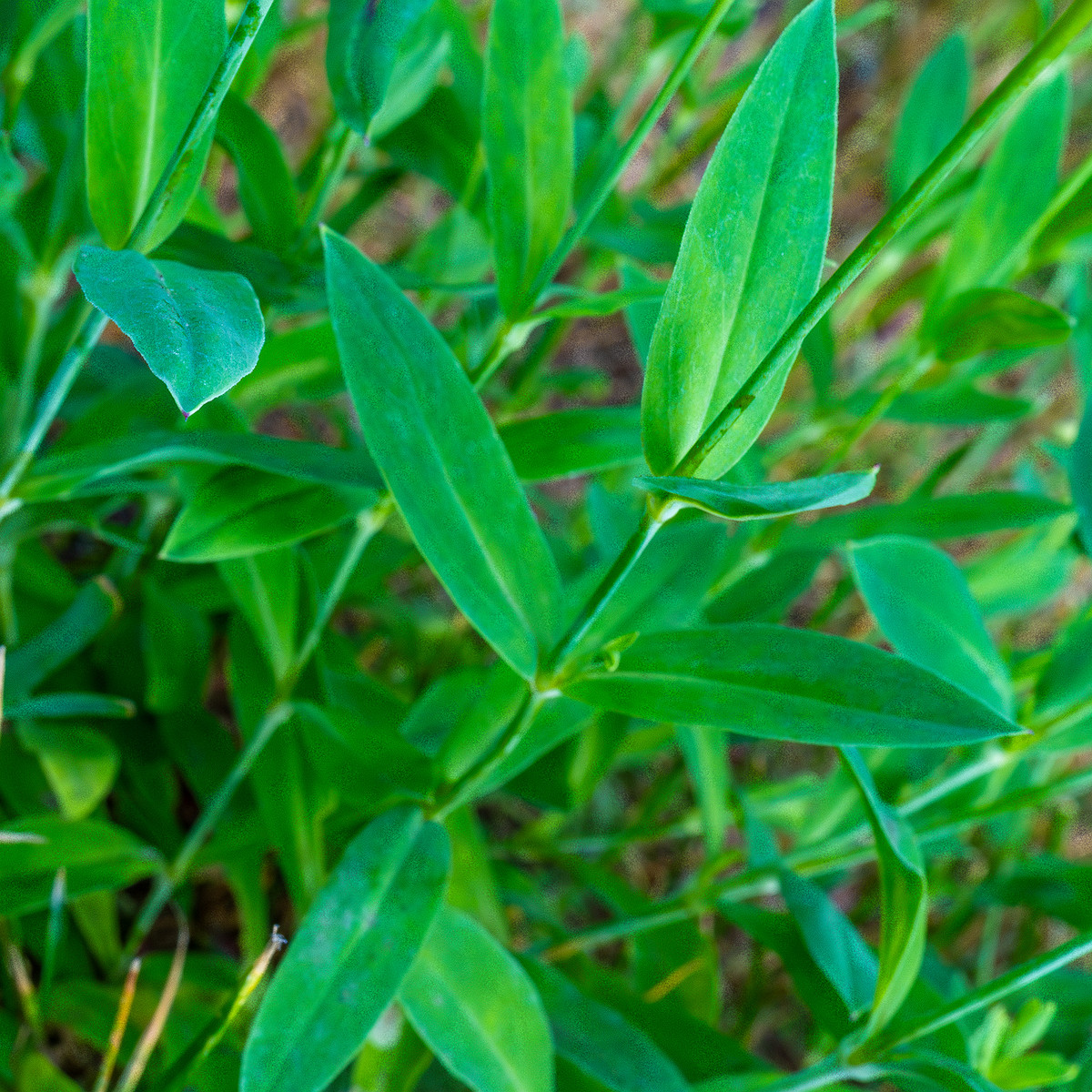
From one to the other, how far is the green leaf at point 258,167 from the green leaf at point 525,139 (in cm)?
12

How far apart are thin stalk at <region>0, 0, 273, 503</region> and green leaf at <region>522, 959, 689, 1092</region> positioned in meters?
0.42

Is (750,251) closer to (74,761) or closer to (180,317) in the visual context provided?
(180,317)

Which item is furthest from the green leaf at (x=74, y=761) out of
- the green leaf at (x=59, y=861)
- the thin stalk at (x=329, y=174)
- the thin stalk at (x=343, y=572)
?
the thin stalk at (x=329, y=174)

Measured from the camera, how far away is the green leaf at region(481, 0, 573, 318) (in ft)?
1.75

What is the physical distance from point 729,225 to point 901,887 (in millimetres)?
312

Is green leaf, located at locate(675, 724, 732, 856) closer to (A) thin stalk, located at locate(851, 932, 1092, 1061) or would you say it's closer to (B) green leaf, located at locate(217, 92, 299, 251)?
(A) thin stalk, located at locate(851, 932, 1092, 1061)

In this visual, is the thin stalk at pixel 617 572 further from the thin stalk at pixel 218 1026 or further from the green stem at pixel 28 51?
the green stem at pixel 28 51

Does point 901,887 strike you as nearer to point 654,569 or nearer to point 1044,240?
point 654,569

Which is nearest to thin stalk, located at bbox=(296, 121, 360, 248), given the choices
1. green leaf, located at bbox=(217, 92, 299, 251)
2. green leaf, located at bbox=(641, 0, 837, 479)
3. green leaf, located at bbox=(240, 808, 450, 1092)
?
green leaf, located at bbox=(217, 92, 299, 251)

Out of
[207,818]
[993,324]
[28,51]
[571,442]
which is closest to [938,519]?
[993,324]

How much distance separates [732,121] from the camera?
1.35 feet

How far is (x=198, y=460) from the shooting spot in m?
0.50

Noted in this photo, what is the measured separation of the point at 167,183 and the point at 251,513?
0.19m

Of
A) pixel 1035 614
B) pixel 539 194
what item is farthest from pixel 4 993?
pixel 1035 614
